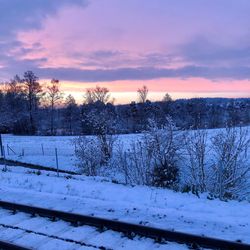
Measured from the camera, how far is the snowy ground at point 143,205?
8.92 m

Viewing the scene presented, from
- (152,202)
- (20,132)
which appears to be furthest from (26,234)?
(20,132)

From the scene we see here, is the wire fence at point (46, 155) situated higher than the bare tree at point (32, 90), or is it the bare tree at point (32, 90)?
the bare tree at point (32, 90)

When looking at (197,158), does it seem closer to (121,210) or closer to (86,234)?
(121,210)

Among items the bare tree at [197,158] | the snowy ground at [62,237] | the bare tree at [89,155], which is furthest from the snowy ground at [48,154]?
the snowy ground at [62,237]

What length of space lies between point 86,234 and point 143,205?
2.82 m

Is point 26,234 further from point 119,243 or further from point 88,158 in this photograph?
point 88,158

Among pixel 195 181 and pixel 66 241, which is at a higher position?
pixel 66 241

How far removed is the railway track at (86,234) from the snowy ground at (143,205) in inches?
23.9

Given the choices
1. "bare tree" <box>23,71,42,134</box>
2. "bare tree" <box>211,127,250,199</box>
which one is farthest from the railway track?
"bare tree" <box>23,71,42,134</box>

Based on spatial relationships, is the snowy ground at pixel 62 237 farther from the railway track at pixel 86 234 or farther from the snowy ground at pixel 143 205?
the snowy ground at pixel 143 205

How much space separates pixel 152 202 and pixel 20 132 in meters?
78.0

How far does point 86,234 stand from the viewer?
28.2ft

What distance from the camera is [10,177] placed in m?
18.0

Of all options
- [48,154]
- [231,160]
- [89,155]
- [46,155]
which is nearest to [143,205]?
[231,160]
